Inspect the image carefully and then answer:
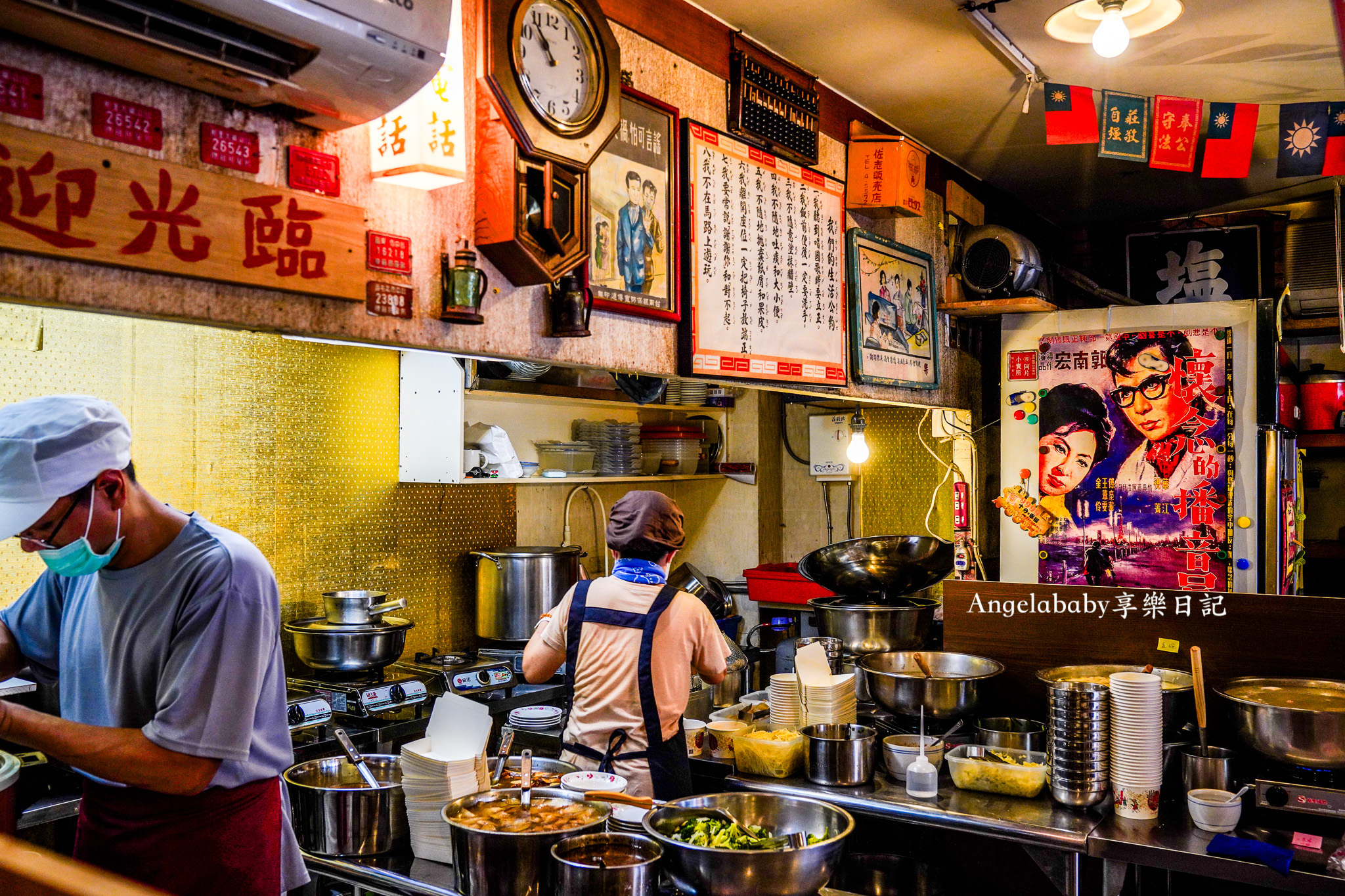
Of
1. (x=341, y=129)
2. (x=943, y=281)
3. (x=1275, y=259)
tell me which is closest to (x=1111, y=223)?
(x=1275, y=259)

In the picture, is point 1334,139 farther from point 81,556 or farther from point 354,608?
point 81,556

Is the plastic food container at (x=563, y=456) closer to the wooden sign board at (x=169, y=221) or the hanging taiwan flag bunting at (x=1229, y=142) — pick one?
the wooden sign board at (x=169, y=221)

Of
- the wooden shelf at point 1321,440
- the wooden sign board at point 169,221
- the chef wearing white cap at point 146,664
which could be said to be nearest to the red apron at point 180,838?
the chef wearing white cap at point 146,664

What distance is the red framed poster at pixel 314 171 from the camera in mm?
2334

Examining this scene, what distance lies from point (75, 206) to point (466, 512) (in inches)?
142

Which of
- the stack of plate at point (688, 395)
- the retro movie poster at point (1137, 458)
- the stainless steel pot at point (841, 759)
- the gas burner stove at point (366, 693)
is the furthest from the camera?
the stack of plate at point (688, 395)

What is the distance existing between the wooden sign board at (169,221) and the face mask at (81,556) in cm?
50

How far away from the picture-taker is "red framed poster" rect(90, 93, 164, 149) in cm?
199

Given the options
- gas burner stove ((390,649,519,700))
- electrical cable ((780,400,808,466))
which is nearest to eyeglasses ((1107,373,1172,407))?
electrical cable ((780,400,808,466))

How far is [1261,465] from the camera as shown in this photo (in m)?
5.04

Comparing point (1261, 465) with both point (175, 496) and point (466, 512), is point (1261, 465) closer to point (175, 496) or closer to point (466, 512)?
point (466, 512)

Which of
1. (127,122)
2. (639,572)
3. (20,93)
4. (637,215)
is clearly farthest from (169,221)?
(639,572)

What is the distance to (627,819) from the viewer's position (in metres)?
2.55

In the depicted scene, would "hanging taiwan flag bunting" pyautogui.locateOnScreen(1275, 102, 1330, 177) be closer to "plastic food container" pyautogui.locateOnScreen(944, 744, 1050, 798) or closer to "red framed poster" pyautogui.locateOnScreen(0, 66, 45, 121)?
"plastic food container" pyautogui.locateOnScreen(944, 744, 1050, 798)
